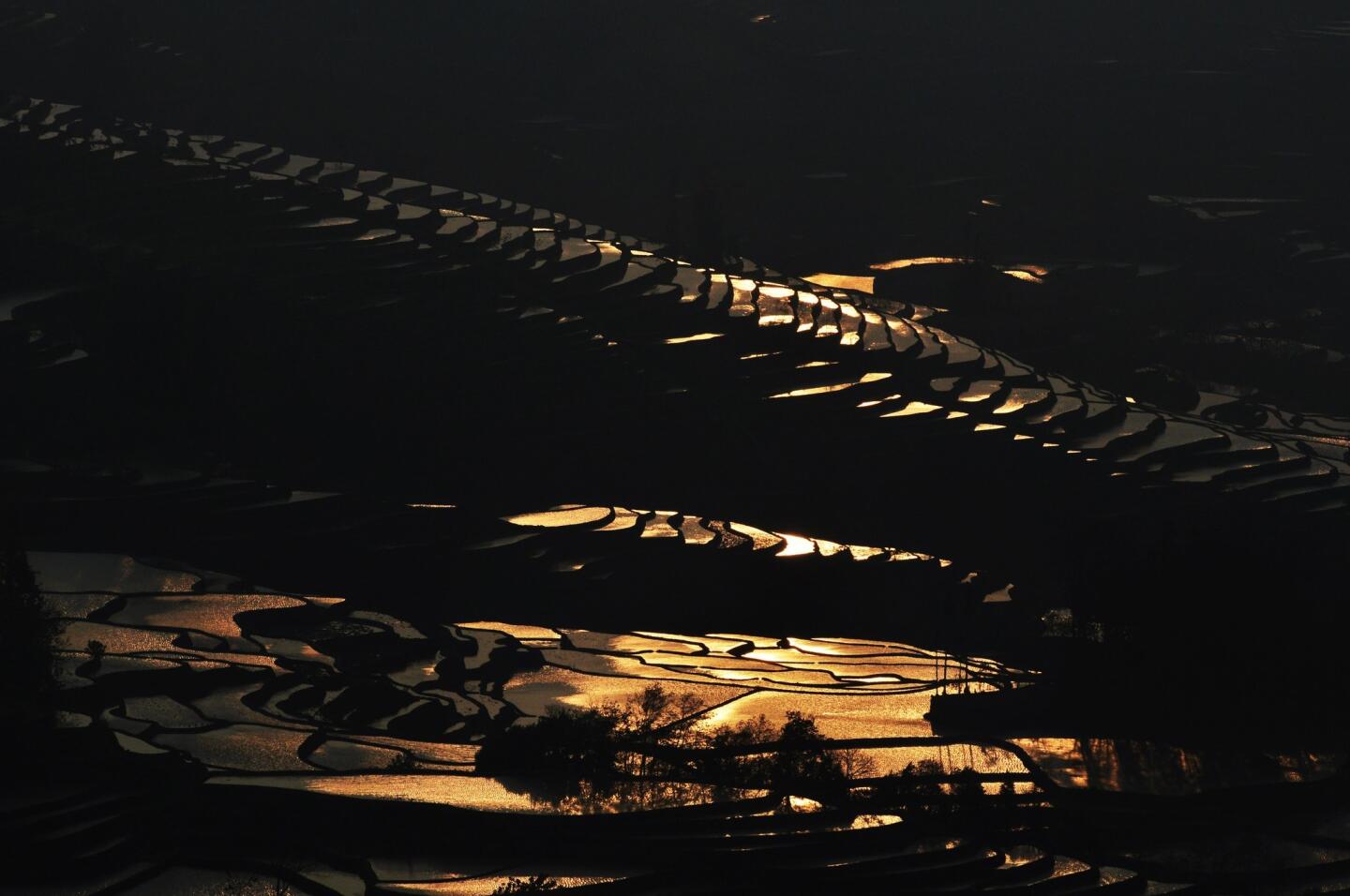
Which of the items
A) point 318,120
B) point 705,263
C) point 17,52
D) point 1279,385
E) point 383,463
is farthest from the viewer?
point 318,120

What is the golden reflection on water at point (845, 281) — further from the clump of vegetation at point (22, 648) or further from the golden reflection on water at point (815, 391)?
the clump of vegetation at point (22, 648)

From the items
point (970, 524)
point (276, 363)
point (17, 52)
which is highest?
point (17, 52)

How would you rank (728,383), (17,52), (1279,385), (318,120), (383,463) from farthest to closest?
(318,120) < (17,52) < (1279,385) < (728,383) < (383,463)

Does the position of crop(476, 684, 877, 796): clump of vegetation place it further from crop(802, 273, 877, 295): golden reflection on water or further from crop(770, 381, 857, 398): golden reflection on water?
crop(802, 273, 877, 295): golden reflection on water

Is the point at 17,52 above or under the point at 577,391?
above

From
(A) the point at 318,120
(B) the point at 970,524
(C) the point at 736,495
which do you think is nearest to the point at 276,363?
(C) the point at 736,495

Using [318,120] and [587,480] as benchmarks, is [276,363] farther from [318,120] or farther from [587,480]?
[318,120]
